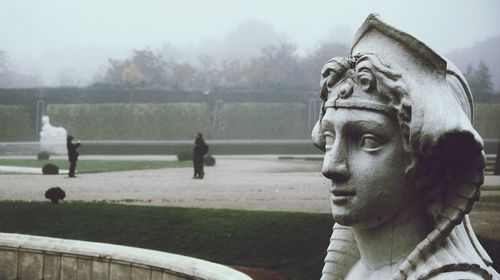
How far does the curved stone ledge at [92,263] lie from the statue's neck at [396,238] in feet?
11.9

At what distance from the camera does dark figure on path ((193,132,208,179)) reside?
20.9 meters

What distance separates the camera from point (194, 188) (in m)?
18.8

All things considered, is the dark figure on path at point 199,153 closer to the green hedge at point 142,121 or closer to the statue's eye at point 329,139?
the green hedge at point 142,121

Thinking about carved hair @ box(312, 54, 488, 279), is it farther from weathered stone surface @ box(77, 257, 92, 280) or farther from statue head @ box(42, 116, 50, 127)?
statue head @ box(42, 116, 50, 127)

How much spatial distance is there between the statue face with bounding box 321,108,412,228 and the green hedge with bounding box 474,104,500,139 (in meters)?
12.7

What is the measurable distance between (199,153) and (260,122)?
18359mm

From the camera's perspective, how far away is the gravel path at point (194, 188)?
1560 centimetres

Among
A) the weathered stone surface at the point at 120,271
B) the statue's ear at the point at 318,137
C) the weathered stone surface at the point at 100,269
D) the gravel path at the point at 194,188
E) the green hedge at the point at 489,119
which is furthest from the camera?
the gravel path at the point at 194,188

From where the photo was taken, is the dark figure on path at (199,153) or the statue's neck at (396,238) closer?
the statue's neck at (396,238)

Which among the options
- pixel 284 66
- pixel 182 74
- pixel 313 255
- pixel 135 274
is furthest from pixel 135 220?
pixel 182 74

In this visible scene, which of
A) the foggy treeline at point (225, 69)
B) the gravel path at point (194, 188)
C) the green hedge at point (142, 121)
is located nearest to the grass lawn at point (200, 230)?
the gravel path at point (194, 188)

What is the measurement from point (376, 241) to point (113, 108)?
37982 millimetres

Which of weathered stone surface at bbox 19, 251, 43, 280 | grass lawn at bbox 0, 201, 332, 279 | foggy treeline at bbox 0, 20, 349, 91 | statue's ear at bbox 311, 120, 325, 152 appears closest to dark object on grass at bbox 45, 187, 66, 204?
grass lawn at bbox 0, 201, 332, 279

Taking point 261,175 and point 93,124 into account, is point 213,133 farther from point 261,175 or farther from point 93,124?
point 261,175
